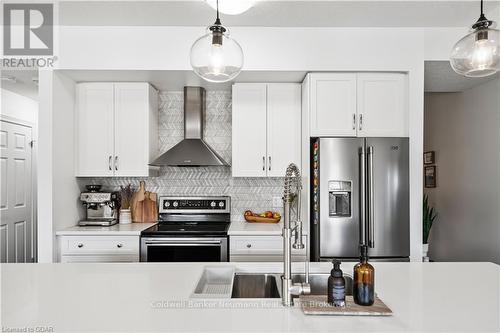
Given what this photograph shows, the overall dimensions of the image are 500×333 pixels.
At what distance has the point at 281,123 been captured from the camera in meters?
3.43

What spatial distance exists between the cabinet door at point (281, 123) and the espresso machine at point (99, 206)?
159 centimetres

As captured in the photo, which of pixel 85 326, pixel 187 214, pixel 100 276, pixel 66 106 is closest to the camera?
pixel 85 326

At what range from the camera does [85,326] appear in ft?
3.88

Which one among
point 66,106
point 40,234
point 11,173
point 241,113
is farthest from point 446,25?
point 11,173

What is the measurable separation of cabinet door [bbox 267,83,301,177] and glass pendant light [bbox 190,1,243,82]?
1867 millimetres

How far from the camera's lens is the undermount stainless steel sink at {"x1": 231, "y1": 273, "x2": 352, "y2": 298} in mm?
1816

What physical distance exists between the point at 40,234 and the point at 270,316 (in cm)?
255

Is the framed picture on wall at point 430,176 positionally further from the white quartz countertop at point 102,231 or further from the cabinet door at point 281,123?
the white quartz countertop at point 102,231

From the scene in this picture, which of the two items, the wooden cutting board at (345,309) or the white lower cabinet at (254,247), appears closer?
the wooden cutting board at (345,309)

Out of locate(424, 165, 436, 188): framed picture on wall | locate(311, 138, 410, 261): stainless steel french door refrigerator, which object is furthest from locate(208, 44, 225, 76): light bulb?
locate(424, 165, 436, 188): framed picture on wall

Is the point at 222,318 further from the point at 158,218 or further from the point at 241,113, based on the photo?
the point at 158,218

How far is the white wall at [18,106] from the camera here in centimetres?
421

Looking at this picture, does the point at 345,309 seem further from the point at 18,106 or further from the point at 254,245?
the point at 18,106

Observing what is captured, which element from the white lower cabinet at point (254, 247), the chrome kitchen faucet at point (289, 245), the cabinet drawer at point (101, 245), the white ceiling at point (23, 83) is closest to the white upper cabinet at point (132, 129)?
the cabinet drawer at point (101, 245)
